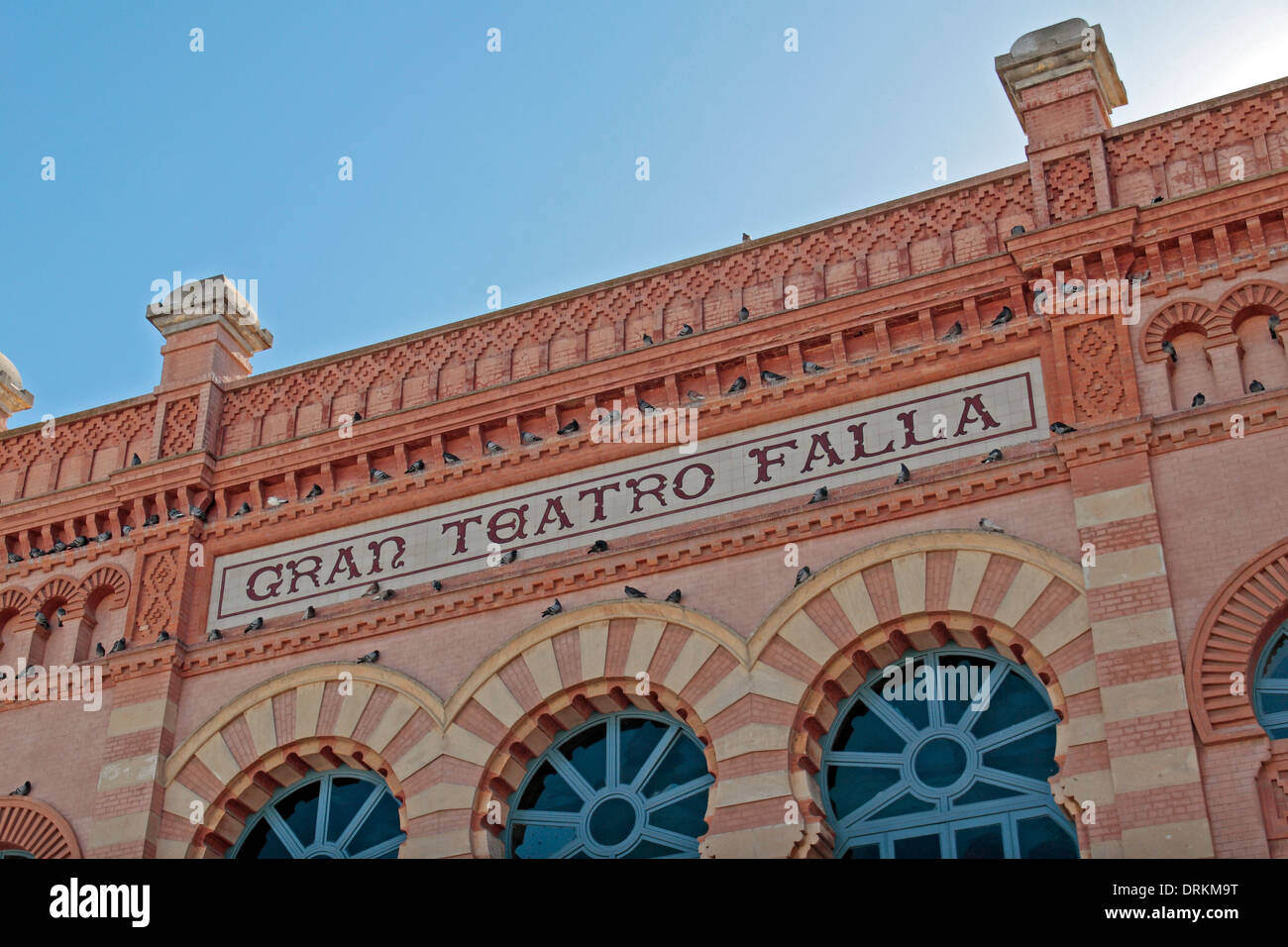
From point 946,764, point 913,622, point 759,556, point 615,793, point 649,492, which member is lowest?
point 946,764

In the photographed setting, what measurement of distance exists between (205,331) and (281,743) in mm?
5512

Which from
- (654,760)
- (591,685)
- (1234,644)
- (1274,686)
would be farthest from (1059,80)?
(654,760)

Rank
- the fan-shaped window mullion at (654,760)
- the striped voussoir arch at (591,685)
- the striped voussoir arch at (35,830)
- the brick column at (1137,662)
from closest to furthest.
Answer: the brick column at (1137,662) < the striped voussoir arch at (591,685) < the fan-shaped window mullion at (654,760) < the striped voussoir arch at (35,830)

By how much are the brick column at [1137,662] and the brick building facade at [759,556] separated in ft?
Answer: 0.10

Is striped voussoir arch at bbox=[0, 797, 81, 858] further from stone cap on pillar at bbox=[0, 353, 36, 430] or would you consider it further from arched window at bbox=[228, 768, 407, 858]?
stone cap on pillar at bbox=[0, 353, 36, 430]

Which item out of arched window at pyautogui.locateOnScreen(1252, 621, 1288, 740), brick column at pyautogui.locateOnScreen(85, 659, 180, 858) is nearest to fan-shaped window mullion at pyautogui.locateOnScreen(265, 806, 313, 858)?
brick column at pyautogui.locateOnScreen(85, 659, 180, 858)

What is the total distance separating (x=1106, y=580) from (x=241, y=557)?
900cm

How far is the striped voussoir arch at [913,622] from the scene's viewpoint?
15.0m

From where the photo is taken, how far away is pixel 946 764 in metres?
15.4

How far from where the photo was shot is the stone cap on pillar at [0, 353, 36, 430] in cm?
2238

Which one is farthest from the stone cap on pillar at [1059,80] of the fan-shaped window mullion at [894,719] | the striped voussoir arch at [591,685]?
the striped voussoir arch at [591,685]

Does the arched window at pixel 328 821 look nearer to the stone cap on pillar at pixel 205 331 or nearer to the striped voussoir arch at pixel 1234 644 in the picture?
the stone cap on pillar at pixel 205 331

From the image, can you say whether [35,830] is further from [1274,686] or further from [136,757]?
[1274,686]
